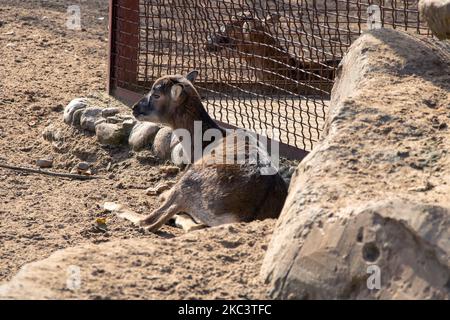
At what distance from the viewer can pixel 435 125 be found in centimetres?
498

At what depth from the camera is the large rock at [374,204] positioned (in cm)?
407

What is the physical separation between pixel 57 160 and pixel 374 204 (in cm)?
461

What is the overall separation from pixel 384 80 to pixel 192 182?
1.85 m

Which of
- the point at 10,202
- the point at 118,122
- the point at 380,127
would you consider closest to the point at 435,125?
the point at 380,127

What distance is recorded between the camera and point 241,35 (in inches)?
332

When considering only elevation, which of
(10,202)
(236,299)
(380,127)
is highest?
(380,127)

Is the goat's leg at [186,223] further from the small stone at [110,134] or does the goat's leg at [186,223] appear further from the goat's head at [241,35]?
the goat's head at [241,35]

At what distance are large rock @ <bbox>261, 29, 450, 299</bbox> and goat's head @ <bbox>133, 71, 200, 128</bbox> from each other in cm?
245

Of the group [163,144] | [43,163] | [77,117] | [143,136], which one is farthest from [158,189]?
[77,117]

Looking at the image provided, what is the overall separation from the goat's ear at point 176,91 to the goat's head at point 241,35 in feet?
2.36

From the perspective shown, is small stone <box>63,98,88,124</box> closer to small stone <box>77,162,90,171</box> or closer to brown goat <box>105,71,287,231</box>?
small stone <box>77,162,90,171</box>

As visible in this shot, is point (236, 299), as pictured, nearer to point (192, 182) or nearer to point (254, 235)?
point (254, 235)

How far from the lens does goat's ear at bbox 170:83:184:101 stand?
771 centimetres

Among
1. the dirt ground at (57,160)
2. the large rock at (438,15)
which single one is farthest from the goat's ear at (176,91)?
the large rock at (438,15)
